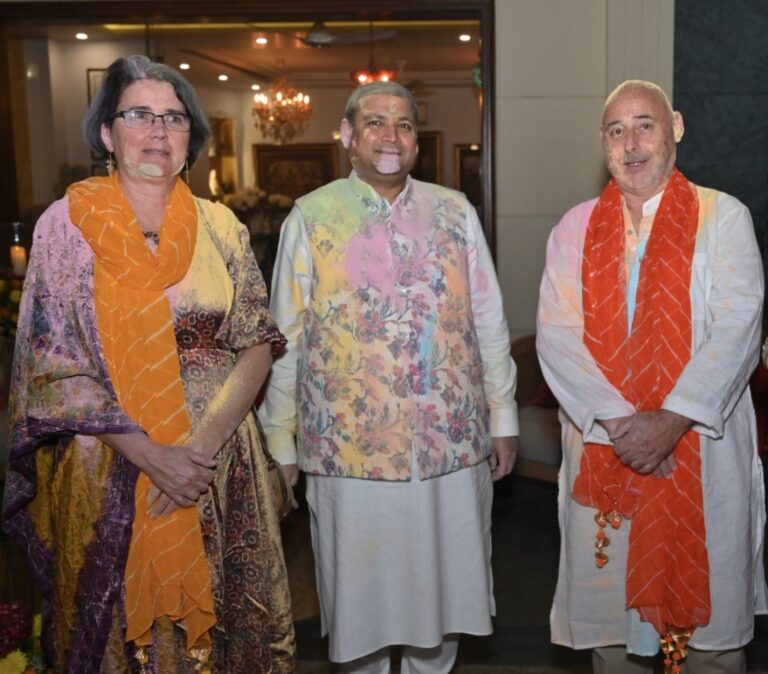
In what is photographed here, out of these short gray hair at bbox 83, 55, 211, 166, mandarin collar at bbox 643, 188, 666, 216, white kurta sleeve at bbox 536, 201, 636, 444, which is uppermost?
short gray hair at bbox 83, 55, 211, 166

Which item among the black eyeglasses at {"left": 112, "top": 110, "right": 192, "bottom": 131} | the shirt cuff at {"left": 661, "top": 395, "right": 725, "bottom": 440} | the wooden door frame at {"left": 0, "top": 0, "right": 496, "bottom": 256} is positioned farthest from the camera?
the wooden door frame at {"left": 0, "top": 0, "right": 496, "bottom": 256}

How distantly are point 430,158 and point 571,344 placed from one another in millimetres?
2998

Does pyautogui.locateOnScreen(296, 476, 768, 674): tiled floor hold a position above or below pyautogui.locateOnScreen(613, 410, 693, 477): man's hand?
below

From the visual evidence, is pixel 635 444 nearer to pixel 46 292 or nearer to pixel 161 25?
pixel 46 292

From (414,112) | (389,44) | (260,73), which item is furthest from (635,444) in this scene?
(260,73)

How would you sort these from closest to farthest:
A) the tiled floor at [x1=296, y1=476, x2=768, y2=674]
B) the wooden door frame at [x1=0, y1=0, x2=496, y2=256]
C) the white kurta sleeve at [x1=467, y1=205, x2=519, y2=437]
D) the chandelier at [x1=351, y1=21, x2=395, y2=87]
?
the white kurta sleeve at [x1=467, y1=205, x2=519, y2=437] < the tiled floor at [x1=296, y1=476, x2=768, y2=674] < the wooden door frame at [x1=0, y1=0, x2=496, y2=256] < the chandelier at [x1=351, y1=21, x2=395, y2=87]

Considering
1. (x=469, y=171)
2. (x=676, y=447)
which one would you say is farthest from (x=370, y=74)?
(x=676, y=447)

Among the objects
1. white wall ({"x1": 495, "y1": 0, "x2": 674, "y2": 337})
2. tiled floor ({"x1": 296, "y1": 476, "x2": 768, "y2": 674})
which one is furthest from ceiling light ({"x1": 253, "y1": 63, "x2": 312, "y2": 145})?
tiled floor ({"x1": 296, "y1": 476, "x2": 768, "y2": 674})

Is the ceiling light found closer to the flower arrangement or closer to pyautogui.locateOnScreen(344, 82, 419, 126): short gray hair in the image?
pyautogui.locateOnScreen(344, 82, 419, 126): short gray hair

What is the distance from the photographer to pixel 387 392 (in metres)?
2.74

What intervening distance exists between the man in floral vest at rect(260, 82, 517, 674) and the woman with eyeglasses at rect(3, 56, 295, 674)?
0.31m

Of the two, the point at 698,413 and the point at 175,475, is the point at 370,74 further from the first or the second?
the point at 175,475

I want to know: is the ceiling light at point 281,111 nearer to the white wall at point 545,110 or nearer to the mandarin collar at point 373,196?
the white wall at point 545,110

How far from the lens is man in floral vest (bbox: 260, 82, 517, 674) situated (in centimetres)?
275
